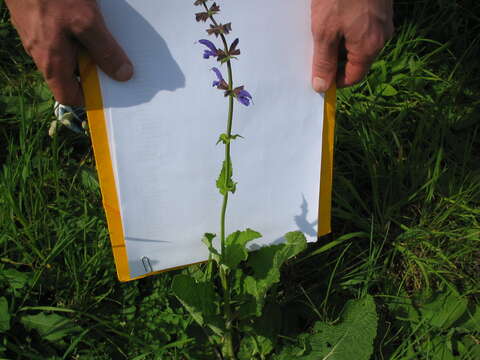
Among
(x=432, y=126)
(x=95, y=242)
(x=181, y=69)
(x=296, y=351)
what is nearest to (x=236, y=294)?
(x=296, y=351)

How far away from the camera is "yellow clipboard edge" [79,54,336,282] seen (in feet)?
3.06

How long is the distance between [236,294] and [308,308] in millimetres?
222

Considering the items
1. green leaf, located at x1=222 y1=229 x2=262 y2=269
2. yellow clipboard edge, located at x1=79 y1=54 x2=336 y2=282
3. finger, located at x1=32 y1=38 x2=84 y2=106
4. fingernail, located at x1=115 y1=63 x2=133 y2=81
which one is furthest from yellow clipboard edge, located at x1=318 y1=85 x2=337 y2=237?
finger, located at x1=32 y1=38 x2=84 y2=106

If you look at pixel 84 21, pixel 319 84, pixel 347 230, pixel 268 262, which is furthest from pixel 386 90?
pixel 84 21

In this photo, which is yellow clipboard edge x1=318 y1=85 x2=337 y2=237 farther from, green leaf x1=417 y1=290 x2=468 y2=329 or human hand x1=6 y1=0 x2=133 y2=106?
human hand x1=6 y1=0 x2=133 y2=106

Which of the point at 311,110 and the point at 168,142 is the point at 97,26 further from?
the point at 311,110

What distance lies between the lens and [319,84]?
107cm

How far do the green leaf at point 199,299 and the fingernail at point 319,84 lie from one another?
489mm

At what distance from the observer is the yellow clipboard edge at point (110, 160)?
36.7 inches

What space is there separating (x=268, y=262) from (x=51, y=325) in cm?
54

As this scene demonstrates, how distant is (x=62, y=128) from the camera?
1.47 metres

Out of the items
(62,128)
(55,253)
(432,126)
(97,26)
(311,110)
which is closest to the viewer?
(97,26)

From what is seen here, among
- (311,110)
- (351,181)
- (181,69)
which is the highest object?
(181,69)

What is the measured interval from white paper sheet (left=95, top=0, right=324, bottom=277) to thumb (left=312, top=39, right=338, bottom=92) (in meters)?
0.02
